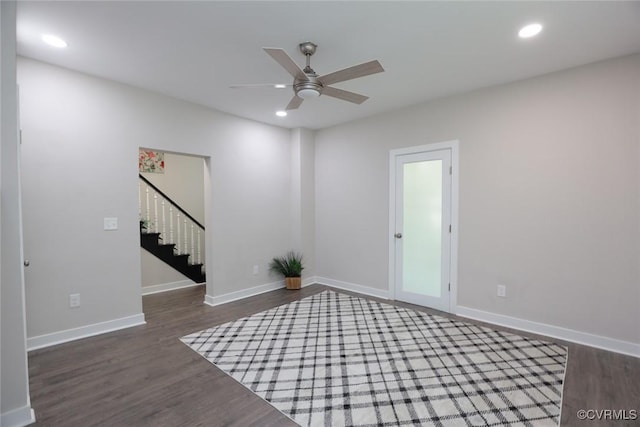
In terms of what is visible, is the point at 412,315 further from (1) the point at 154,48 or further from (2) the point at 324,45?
(1) the point at 154,48

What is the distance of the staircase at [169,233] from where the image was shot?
5027mm

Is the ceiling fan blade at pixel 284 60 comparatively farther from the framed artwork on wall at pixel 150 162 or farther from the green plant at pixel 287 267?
the framed artwork on wall at pixel 150 162

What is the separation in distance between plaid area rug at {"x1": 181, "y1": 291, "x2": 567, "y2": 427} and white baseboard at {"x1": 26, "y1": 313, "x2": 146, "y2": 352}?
838 millimetres

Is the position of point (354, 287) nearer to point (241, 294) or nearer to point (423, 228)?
point (423, 228)

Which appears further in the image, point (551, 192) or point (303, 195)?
point (303, 195)

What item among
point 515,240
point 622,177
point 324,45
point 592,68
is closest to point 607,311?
point 515,240

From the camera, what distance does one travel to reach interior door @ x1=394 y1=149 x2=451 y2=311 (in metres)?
3.79

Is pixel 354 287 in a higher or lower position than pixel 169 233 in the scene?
lower

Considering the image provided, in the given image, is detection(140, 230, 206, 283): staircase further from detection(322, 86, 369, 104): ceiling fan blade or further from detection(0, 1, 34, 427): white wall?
detection(322, 86, 369, 104): ceiling fan blade

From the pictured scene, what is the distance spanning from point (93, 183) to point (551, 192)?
4763 mm

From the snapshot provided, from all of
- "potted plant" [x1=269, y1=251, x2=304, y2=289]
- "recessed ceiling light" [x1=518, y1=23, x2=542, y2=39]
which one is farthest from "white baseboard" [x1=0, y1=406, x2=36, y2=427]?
"recessed ceiling light" [x1=518, y1=23, x2=542, y2=39]

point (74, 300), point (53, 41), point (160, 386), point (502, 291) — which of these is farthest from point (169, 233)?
point (502, 291)

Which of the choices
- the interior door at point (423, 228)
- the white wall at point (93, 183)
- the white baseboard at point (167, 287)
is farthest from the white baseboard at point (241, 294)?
the interior door at point (423, 228)
